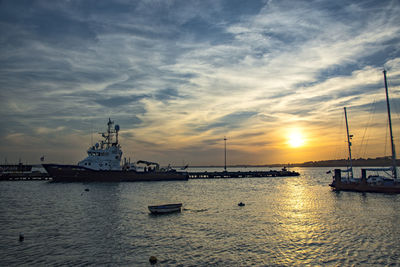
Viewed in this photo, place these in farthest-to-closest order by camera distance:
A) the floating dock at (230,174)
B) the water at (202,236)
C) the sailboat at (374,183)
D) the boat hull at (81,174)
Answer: the floating dock at (230,174)
the boat hull at (81,174)
the sailboat at (374,183)
the water at (202,236)

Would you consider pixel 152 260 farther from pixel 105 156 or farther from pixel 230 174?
pixel 230 174

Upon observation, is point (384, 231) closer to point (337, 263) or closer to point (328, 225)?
point (328, 225)

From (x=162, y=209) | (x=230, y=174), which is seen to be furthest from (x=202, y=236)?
(x=230, y=174)

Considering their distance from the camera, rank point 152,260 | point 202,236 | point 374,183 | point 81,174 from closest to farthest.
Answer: point 152,260 → point 202,236 → point 374,183 → point 81,174

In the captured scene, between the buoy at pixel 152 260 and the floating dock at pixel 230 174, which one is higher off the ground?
the floating dock at pixel 230 174

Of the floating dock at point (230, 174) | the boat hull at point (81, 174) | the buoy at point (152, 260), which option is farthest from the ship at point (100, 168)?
the buoy at point (152, 260)

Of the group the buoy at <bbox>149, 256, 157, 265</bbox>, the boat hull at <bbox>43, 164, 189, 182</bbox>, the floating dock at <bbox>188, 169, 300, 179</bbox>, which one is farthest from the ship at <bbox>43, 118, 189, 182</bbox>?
the buoy at <bbox>149, 256, 157, 265</bbox>

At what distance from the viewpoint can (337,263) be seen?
52.4ft

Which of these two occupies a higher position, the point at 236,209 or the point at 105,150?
the point at 105,150

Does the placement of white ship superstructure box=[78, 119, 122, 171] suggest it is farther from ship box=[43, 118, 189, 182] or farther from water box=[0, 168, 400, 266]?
water box=[0, 168, 400, 266]

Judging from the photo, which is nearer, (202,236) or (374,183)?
(202,236)

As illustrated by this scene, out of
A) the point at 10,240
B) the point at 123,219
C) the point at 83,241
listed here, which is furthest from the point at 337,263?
the point at 10,240

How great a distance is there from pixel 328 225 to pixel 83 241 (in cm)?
2250

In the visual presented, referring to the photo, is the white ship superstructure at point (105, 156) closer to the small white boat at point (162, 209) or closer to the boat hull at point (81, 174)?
the boat hull at point (81, 174)
